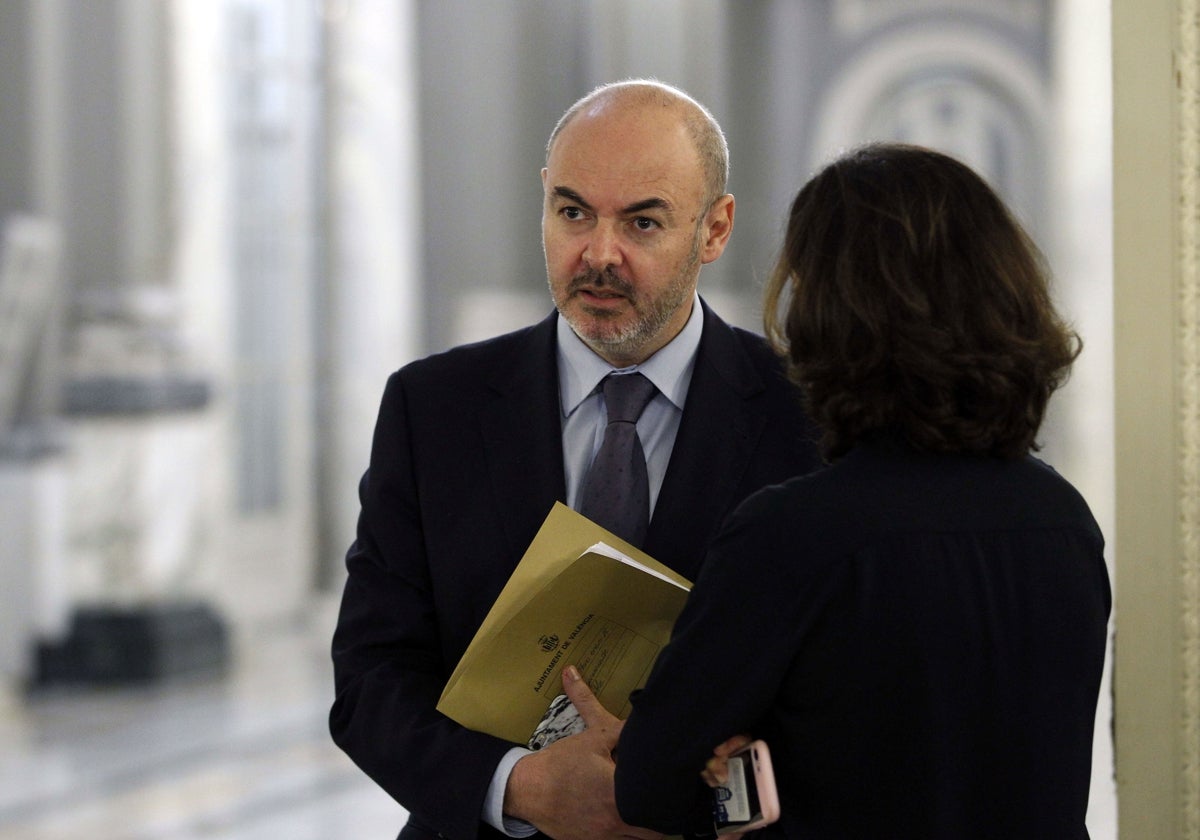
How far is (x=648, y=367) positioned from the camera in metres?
2.32

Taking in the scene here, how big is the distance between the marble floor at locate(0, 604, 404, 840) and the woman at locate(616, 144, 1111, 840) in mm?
4224

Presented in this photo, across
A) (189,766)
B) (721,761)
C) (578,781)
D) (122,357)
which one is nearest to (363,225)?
(122,357)

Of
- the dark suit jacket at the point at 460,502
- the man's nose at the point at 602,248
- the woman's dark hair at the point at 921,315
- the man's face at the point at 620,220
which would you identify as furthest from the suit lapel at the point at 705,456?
the woman's dark hair at the point at 921,315

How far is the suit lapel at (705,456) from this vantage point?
215 cm

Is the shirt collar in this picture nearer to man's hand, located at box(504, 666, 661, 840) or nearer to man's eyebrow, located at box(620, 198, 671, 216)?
man's eyebrow, located at box(620, 198, 671, 216)

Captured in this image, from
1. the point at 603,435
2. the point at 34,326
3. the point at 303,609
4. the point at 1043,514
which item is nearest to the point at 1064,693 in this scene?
the point at 1043,514

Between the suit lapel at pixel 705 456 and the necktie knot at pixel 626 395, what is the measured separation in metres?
0.08

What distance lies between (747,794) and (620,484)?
2.25ft

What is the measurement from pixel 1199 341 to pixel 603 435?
3.02 ft

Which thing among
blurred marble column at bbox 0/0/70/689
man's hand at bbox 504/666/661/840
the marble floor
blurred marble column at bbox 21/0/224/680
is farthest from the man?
blurred marble column at bbox 0/0/70/689

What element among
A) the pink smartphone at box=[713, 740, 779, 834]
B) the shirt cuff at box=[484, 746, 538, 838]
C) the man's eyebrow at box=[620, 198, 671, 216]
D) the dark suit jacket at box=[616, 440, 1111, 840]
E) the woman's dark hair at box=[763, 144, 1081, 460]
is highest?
the man's eyebrow at box=[620, 198, 671, 216]

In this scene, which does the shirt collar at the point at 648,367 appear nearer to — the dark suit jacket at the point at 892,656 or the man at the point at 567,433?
the man at the point at 567,433

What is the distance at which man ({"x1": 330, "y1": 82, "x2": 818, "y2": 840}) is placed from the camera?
7.08 feet

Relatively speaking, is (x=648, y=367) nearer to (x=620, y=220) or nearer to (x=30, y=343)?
(x=620, y=220)
